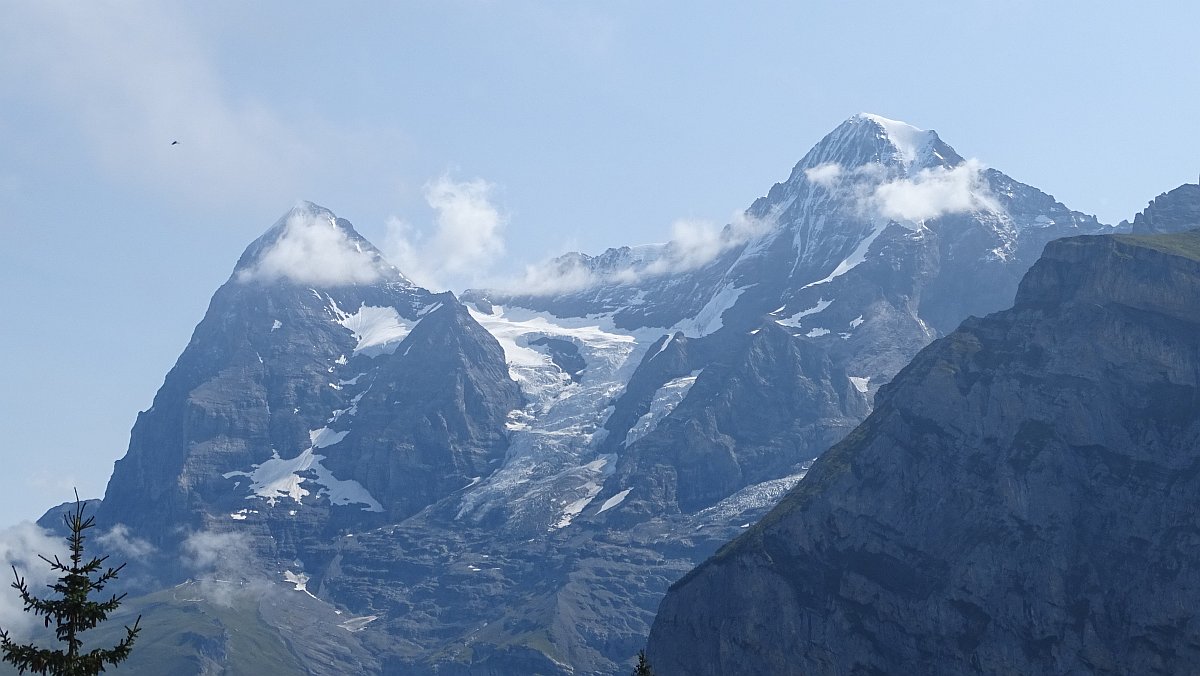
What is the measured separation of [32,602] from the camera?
198 feet

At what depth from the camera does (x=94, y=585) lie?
210ft

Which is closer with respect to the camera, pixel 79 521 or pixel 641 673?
pixel 79 521

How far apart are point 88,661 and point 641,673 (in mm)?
43375

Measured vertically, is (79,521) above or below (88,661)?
above

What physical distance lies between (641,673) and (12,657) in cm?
4670

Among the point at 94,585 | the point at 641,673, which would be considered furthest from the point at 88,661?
the point at 641,673

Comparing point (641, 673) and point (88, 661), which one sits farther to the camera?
point (641, 673)

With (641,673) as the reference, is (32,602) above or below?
above

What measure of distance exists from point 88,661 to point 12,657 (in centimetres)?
336

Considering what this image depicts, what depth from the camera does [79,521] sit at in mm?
64188

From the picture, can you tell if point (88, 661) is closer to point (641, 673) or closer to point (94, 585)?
point (94, 585)

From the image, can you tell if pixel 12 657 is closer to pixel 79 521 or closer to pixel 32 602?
pixel 32 602

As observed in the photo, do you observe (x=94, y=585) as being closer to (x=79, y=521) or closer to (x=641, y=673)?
(x=79, y=521)

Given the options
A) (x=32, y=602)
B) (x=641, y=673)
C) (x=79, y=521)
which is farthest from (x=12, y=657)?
(x=641, y=673)
